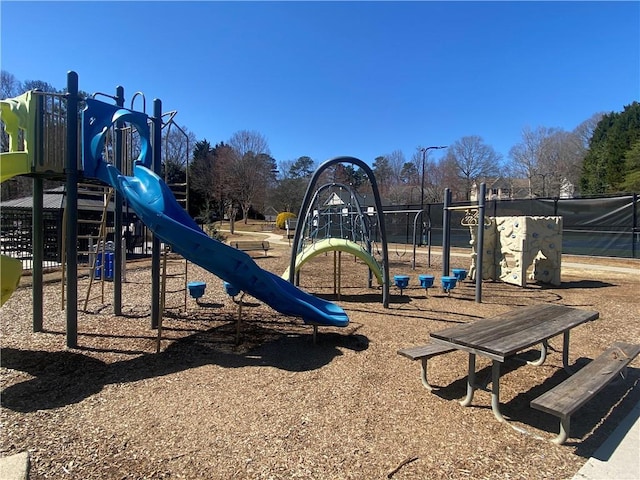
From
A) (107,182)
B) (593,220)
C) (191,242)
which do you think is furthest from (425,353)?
(593,220)

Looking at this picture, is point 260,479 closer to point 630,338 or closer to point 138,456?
point 138,456

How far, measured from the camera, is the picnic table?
336cm

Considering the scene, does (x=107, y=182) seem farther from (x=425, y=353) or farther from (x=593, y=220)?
(x=593, y=220)

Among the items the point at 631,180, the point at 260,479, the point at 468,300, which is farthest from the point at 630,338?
the point at 631,180

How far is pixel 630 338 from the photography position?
5.87 meters

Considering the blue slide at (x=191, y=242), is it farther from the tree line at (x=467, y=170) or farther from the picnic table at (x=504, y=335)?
the tree line at (x=467, y=170)

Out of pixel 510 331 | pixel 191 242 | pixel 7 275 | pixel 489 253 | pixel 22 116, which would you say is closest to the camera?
pixel 510 331

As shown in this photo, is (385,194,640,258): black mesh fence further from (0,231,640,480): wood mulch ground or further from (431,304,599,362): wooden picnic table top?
(431,304,599,362): wooden picnic table top

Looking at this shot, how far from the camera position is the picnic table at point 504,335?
11.0 feet

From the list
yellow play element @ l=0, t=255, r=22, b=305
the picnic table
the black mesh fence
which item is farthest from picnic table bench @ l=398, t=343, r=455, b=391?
the black mesh fence

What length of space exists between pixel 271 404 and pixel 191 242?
1.96 meters

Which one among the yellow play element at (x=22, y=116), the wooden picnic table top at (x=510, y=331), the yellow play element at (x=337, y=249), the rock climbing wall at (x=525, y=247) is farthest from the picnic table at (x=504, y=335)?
the rock climbing wall at (x=525, y=247)

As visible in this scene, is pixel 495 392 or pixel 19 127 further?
pixel 19 127

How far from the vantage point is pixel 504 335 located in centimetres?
371
